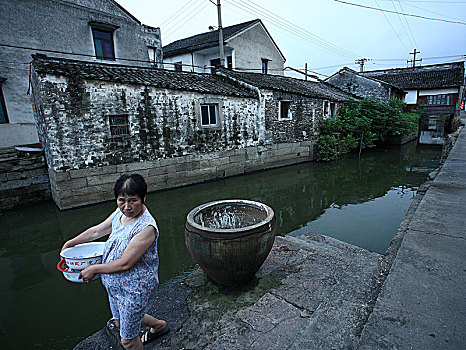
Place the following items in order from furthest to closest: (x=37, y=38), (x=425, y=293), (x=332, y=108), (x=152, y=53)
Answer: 1. (x=152, y=53)
2. (x=332, y=108)
3. (x=37, y=38)
4. (x=425, y=293)

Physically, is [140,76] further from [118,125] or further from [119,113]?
[118,125]

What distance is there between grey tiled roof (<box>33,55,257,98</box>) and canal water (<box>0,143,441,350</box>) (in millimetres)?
3777

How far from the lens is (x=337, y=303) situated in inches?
80.5

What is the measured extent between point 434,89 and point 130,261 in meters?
31.3

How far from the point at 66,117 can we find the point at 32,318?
5527mm

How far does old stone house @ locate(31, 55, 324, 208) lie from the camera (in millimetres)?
7004

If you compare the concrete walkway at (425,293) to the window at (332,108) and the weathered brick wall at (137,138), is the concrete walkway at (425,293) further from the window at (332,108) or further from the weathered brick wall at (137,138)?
the window at (332,108)

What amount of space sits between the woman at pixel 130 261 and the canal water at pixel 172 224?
180 centimetres

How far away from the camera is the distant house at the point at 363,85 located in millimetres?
20766

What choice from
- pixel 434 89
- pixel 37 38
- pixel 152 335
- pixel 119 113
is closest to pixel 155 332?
pixel 152 335

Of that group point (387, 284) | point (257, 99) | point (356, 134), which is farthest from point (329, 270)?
point (356, 134)

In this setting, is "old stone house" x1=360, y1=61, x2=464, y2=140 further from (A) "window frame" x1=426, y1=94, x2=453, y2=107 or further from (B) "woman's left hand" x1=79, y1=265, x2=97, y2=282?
(B) "woman's left hand" x1=79, y1=265, x2=97, y2=282

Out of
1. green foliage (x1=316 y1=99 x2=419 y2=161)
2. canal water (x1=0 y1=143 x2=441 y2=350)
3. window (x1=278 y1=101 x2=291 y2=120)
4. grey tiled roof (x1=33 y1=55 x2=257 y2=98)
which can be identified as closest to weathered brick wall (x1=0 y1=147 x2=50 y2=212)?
canal water (x1=0 y1=143 x2=441 y2=350)

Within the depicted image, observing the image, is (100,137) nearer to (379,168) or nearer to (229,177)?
(229,177)
